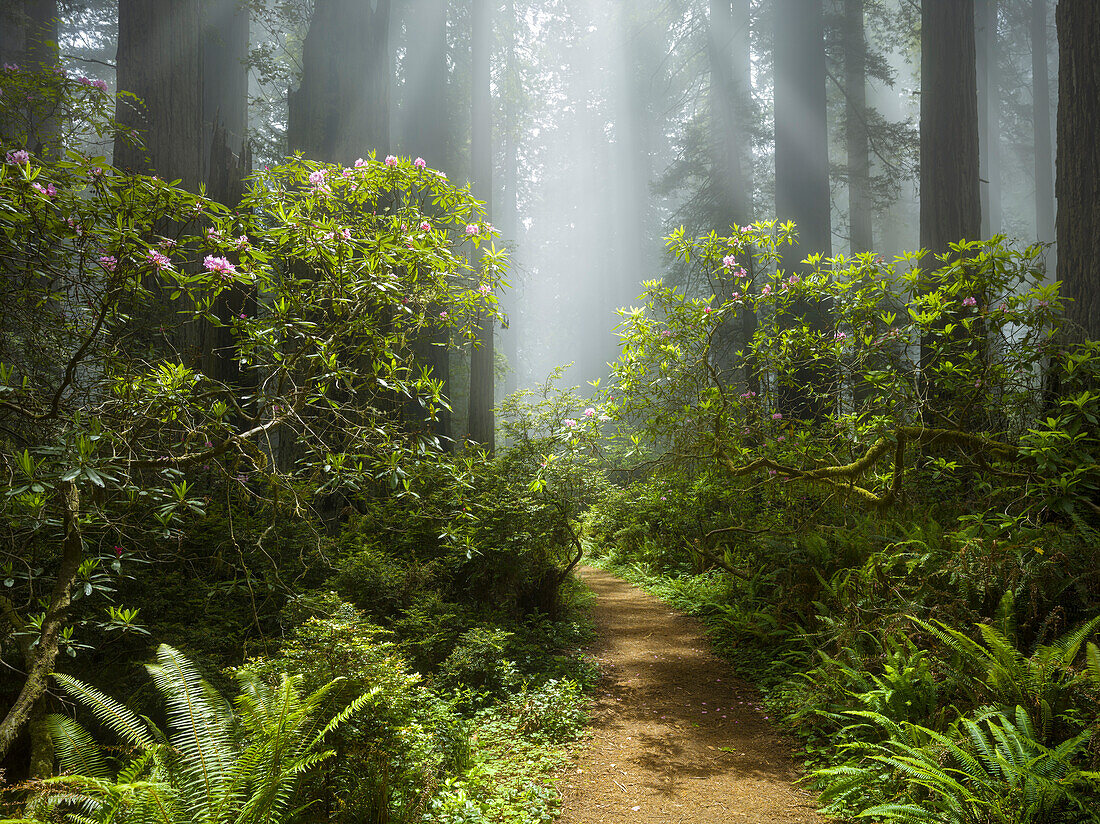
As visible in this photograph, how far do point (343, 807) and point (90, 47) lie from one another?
91.0 ft

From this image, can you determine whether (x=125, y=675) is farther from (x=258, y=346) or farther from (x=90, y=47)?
(x=90, y=47)

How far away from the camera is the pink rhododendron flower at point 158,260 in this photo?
3.16 meters

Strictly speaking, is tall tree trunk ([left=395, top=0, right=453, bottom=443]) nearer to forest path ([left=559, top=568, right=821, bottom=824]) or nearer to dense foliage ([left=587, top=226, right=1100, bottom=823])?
dense foliage ([left=587, top=226, right=1100, bottom=823])

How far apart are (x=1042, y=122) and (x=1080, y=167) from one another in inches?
933

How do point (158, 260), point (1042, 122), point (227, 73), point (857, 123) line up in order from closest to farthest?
point (158, 260)
point (227, 73)
point (857, 123)
point (1042, 122)

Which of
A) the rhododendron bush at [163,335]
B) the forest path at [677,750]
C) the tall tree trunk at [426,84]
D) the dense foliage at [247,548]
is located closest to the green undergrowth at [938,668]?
the forest path at [677,750]

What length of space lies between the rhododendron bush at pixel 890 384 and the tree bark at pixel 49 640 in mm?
4686

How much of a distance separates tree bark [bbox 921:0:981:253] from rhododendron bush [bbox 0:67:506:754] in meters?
6.67


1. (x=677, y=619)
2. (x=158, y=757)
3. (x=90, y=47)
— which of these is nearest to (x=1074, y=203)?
(x=677, y=619)

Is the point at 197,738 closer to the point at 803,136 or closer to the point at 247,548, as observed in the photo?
the point at 247,548

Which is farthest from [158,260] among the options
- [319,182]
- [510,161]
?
[510,161]

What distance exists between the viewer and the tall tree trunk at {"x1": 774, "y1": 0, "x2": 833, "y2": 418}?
9820 millimetres

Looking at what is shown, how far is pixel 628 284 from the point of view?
89.8 feet

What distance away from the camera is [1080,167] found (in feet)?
16.5
